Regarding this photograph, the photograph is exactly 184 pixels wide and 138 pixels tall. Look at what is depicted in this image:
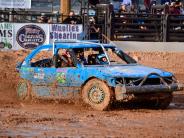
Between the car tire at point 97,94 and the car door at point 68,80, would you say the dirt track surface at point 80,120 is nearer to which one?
the car tire at point 97,94

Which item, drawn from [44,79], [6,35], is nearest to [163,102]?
[44,79]

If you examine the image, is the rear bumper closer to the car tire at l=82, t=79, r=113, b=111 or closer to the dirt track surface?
the car tire at l=82, t=79, r=113, b=111

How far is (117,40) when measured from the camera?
21.4 meters

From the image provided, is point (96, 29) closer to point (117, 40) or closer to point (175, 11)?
point (117, 40)

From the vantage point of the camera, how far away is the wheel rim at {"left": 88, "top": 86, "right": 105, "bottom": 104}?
11938mm

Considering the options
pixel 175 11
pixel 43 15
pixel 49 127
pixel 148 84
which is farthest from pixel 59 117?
pixel 175 11

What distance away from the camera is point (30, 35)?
20500 millimetres

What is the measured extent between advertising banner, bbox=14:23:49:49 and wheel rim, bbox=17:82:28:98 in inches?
270

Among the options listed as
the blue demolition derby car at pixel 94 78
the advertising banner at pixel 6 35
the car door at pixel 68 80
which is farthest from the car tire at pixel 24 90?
the advertising banner at pixel 6 35

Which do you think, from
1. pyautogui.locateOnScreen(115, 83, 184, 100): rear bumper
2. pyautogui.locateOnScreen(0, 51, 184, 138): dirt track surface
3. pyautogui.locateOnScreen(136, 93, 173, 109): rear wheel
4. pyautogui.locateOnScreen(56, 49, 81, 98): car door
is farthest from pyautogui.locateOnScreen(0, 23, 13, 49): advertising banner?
pyautogui.locateOnScreen(115, 83, 184, 100): rear bumper

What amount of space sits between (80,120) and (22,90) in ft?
10.3

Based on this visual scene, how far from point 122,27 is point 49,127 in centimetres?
1217

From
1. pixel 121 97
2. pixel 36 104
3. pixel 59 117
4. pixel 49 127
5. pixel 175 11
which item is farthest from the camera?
pixel 175 11

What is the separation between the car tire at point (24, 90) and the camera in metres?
13.2
